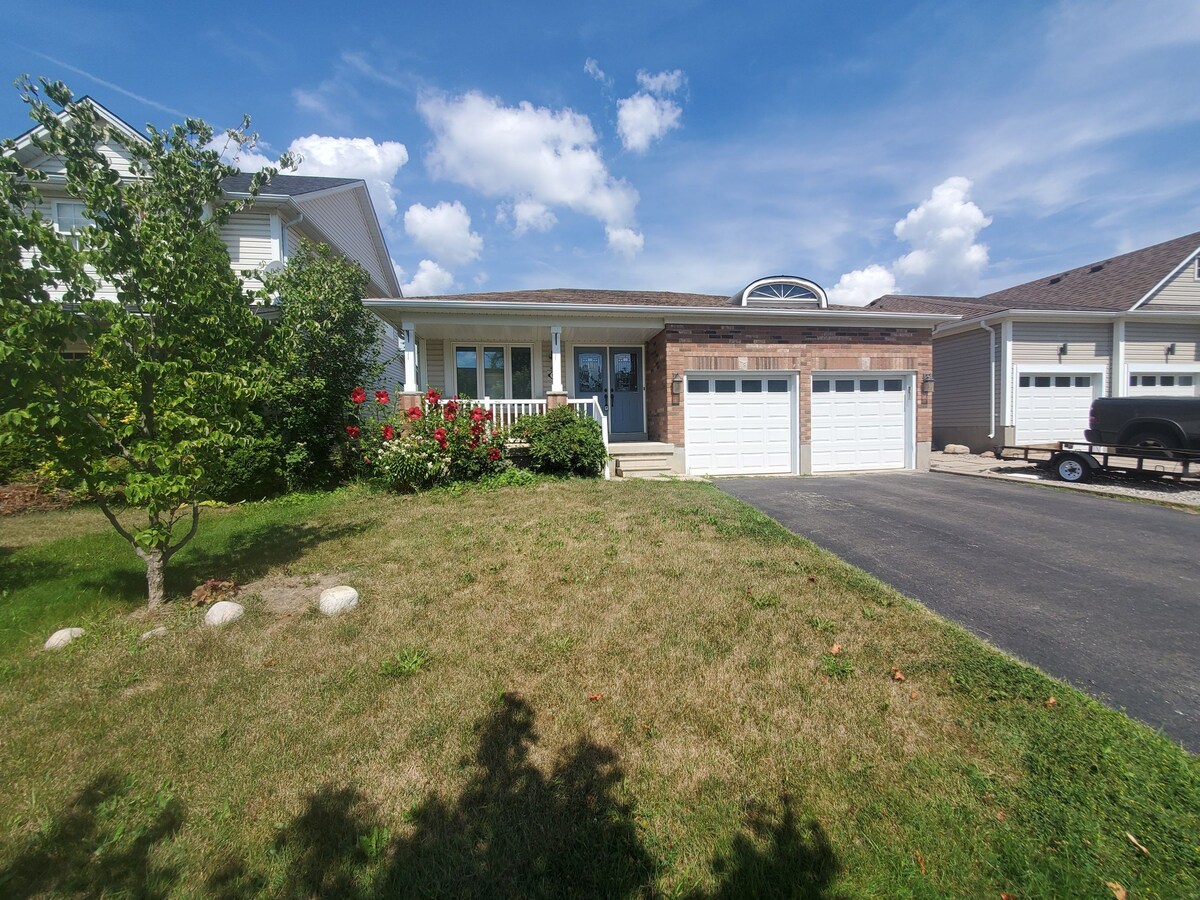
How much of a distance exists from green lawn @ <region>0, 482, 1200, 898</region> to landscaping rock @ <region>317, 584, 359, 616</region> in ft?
0.51

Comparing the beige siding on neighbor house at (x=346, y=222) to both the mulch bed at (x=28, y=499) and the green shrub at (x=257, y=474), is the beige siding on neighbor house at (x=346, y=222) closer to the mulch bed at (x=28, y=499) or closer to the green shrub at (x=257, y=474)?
the green shrub at (x=257, y=474)

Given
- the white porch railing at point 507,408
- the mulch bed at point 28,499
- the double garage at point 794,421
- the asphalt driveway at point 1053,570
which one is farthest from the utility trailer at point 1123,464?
the mulch bed at point 28,499

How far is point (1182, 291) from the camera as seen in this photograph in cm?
1443

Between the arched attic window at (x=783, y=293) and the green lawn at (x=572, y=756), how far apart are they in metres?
8.64

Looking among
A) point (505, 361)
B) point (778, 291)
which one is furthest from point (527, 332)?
point (778, 291)

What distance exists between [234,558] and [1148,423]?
14257 millimetres

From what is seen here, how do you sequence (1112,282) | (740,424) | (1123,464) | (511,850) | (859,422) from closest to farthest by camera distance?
1. (511,850)
2. (1123,464)
3. (740,424)
4. (859,422)
5. (1112,282)

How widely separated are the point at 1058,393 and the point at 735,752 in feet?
56.2

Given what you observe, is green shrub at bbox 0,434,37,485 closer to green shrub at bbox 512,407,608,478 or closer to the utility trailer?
green shrub at bbox 512,407,608,478

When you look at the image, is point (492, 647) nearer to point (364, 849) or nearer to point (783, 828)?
point (364, 849)

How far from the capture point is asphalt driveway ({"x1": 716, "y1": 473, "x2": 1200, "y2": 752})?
292 cm

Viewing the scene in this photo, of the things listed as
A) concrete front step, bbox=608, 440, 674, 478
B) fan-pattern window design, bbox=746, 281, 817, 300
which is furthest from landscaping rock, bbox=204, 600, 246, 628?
fan-pattern window design, bbox=746, 281, 817, 300

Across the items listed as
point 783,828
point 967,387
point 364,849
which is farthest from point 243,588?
point 967,387

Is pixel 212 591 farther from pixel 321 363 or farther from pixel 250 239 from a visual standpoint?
pixel 250 239
